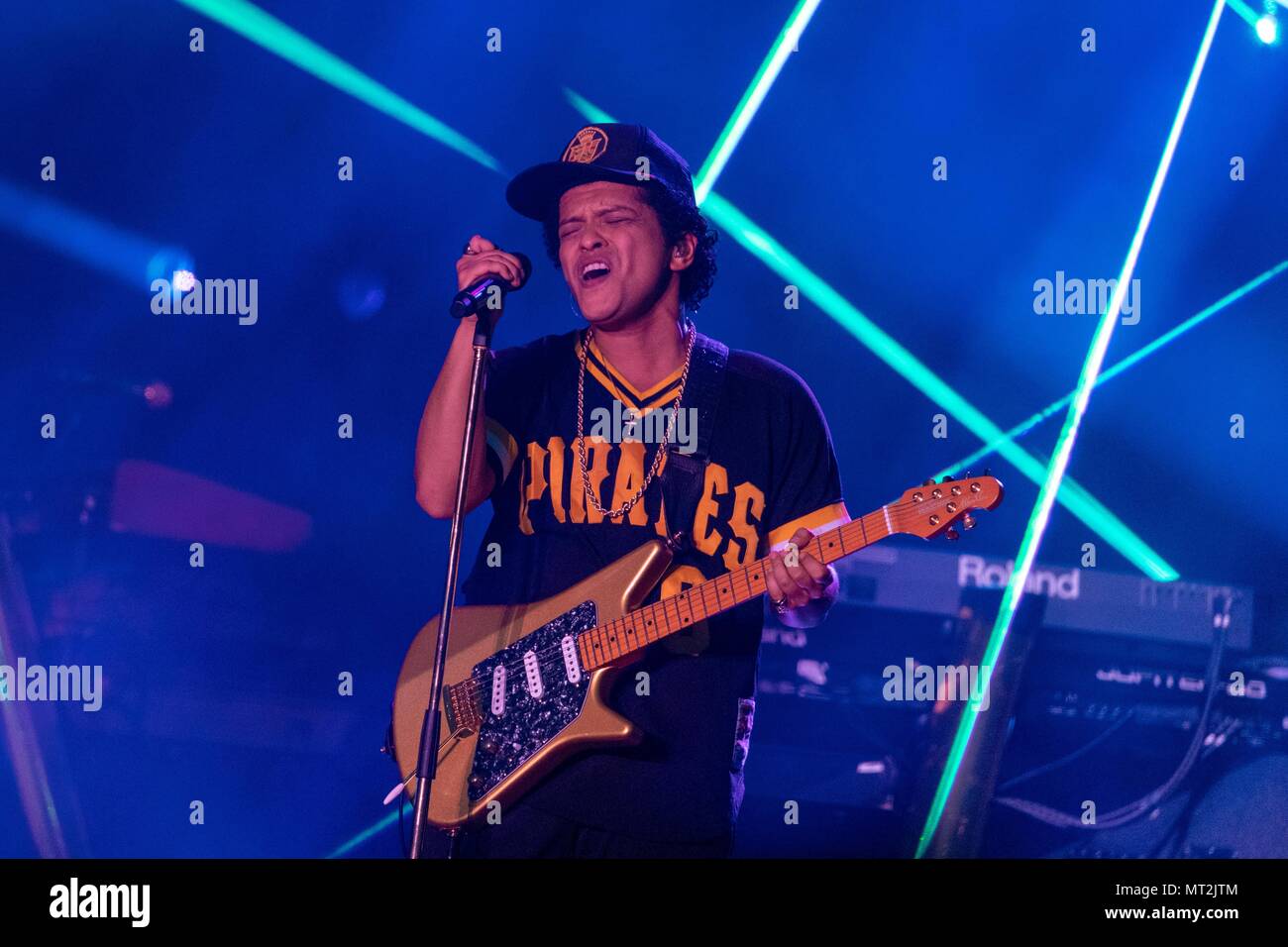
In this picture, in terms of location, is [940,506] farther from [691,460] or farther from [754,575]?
[691,460]

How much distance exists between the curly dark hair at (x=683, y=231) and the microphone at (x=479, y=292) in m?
0.53

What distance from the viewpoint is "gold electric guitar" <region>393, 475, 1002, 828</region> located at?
2549 mm

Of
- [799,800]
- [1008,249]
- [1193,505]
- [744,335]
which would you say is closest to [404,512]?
[744,335]

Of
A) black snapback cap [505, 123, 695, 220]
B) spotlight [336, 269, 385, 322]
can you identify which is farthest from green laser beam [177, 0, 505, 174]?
black snapback cap [505, 123, 695, 220]

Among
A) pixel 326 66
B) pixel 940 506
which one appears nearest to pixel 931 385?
pixel 940 506

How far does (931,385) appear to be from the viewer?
413 centimetres

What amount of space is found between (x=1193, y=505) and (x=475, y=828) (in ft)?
9.38

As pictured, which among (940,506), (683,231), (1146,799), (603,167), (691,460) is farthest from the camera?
(1146,799)

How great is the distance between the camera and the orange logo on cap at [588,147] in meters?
2.87

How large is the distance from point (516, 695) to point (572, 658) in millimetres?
→ 157
